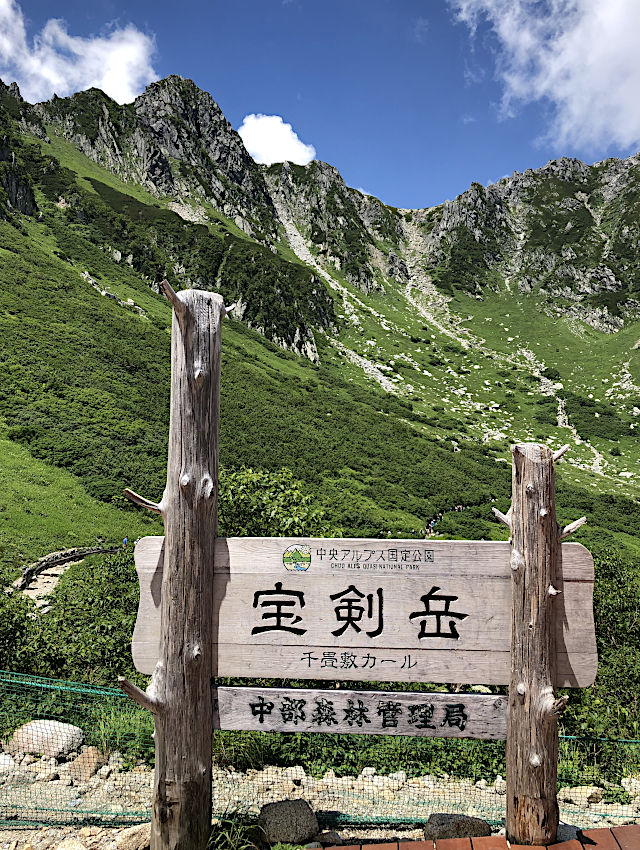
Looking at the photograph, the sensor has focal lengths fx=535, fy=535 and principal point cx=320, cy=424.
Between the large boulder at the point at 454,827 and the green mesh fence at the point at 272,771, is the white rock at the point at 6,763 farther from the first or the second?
the large boulder at the point at 454,827

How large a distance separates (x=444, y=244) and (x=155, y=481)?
9711 centimetres

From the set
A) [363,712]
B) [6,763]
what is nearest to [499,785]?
[363,712]

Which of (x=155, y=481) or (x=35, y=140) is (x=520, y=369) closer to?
(x=155, y=481)

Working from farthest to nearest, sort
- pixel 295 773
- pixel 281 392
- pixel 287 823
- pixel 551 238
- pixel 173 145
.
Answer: pixel 551 238
pixel 173 145
pixel 281 392
pixel 295 773
pixel 287 823

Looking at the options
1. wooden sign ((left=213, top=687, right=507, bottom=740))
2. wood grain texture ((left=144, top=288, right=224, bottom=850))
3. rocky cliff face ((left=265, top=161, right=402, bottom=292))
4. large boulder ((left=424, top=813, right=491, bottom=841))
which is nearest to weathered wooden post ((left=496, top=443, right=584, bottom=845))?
wooden sign ((left=213, top=687, right=507, bottom=740))

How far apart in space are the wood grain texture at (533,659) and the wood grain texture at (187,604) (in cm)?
171

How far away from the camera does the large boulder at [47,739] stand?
4.70 metres

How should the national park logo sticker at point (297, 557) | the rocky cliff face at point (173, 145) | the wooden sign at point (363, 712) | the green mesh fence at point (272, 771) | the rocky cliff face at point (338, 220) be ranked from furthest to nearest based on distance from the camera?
the rocky cliff face at point (338, 220) → the rocky cliff face at point (173, 145) → the green mesh fence at point (272, 771) → the national park logo sticker at point (297, 557) → the wooden sign at point (363, 712)

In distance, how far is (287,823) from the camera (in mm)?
3375

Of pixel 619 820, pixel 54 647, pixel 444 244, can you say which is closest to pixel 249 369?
pixel 54 647

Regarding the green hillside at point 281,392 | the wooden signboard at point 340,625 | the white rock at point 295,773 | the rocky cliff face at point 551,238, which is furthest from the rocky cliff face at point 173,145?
the wooden signboard at point 340,625

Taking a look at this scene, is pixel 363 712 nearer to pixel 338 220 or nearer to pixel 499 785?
pixel 499 785

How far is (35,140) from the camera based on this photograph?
242ft

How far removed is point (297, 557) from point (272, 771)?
284cm
